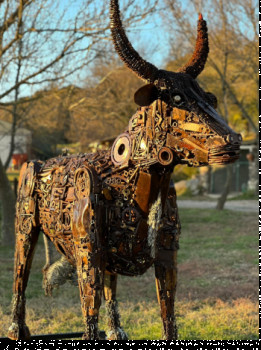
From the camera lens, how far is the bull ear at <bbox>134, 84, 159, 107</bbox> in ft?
8.84

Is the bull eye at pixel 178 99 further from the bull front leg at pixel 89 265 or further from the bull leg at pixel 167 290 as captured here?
the bull leg at pixel 167 290

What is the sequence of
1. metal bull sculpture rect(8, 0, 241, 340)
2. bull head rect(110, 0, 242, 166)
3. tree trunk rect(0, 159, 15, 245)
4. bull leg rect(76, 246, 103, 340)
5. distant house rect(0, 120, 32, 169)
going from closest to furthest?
bull head rect(110, 0, 242, 166), metal bull sculpture rect(8, 0, 241, 340), bull leg rect(76, 246, 103, 340), tree trunk rect(0, 159, 15, 245), distant house rect(0, 120, 32, 169)

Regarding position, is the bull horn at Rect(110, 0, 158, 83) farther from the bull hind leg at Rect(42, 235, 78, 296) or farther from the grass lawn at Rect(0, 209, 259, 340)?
the grass lawn at Rect(0, 209, 259, 340)

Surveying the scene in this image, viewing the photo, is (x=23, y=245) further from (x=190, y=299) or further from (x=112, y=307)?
(x=190, y=299)

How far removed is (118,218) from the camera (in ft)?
9.70

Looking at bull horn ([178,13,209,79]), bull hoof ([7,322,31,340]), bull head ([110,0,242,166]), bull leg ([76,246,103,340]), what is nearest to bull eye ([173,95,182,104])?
bull head ([110,0,242,166])

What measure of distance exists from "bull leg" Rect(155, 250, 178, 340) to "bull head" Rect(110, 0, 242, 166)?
88 centimetres

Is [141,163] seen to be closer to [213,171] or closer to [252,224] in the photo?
[252,224]

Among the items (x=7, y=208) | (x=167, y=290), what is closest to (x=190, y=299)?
(x=167, y=290)

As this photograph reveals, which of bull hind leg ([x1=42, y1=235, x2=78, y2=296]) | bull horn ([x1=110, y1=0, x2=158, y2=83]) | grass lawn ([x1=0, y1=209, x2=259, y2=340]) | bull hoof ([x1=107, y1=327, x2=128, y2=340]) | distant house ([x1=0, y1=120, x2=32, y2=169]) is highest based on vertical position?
distant house ([x1=0, y1=120, x2=32, y2=169])

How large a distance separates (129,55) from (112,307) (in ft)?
7.34

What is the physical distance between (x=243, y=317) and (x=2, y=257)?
557cm

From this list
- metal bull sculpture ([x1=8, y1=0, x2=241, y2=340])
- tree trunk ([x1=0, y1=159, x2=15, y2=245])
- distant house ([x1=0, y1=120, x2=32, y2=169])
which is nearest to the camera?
metal bull sculpture ([x1=8, y1=0, x2=241, y2=340])

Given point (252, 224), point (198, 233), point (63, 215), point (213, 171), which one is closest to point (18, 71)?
point (198, 233)
